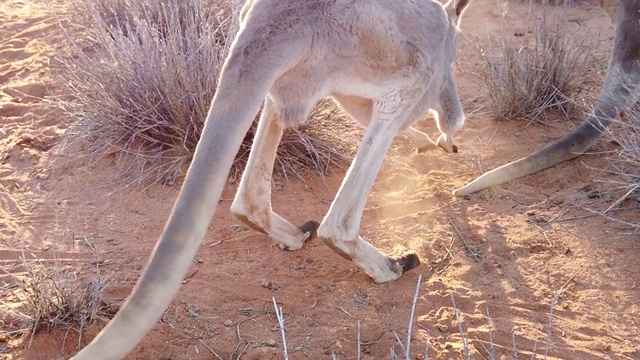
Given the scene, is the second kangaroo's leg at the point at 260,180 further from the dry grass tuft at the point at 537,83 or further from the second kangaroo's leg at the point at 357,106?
the dry grass tuft at the point at 537,83

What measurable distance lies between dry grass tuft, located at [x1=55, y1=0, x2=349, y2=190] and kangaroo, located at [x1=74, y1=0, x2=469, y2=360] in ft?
2.96

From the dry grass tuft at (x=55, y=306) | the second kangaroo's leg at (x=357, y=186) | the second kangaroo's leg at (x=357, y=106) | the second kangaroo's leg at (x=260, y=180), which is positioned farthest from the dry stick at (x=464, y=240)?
the dry grass tuft at (x=55, y=306)

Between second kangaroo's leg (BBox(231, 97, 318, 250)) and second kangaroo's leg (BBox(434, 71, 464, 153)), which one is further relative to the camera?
second kangaroo's leg (BBox(434, 71, 464, 153))

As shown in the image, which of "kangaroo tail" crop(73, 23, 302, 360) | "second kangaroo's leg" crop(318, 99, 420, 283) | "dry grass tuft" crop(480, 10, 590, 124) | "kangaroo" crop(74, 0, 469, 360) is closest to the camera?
"kangaroo tail" crop(73, 23, 302, 360)

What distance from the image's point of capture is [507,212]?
4070 mm

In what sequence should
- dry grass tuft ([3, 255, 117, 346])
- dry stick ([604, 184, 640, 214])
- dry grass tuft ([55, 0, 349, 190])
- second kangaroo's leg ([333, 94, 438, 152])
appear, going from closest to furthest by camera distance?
1. dry grass tuft ([3, 255, 117, 346])
2. second kangaroo's leg ([333, 94, 438, 152])
3. dry stick ([604, 184, 640, 214])
4. dry grass tuft ([55, 0, 349, 190])

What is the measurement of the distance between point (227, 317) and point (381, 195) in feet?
4.81

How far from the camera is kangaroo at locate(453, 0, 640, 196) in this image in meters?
4.25

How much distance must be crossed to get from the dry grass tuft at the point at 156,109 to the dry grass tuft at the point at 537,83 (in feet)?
4.25

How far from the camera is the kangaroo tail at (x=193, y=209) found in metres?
2.17

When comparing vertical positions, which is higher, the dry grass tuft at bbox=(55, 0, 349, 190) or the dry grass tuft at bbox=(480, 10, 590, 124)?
the dry grass tuft at bbox=(55, 0, 349, 190)

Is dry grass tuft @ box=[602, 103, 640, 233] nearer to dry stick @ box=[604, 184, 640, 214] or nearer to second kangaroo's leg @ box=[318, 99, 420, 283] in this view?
dry stick @ box=[604, 184, 640, 214]

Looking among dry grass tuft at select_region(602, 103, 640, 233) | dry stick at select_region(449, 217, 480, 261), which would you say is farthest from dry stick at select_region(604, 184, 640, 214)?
dry stick at select_region(449, 217, 480, 261)

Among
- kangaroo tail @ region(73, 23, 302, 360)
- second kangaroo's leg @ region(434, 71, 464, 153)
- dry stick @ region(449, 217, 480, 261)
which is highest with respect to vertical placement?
kangaroo tail @ region(73, 23, 302, 360)
